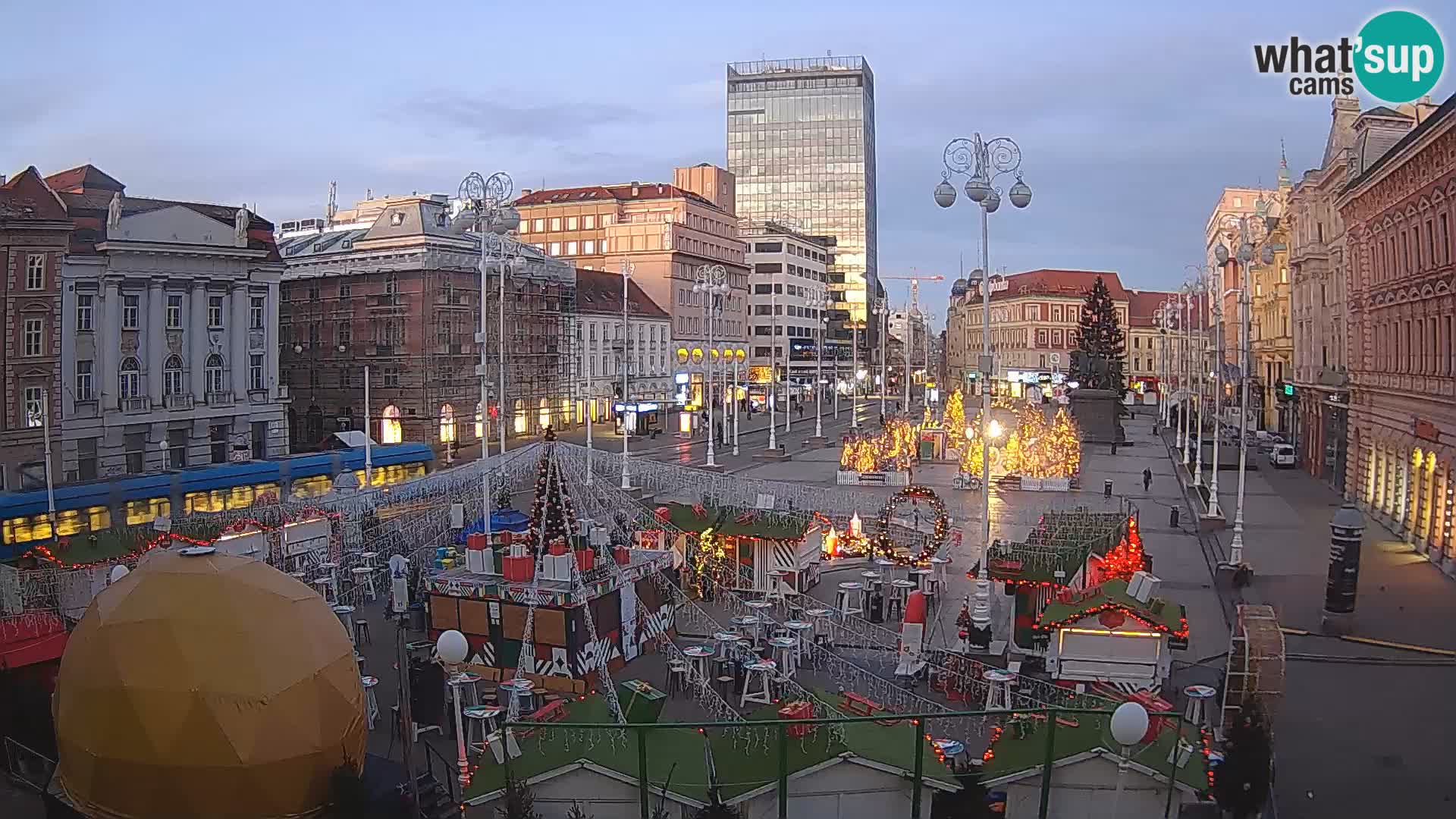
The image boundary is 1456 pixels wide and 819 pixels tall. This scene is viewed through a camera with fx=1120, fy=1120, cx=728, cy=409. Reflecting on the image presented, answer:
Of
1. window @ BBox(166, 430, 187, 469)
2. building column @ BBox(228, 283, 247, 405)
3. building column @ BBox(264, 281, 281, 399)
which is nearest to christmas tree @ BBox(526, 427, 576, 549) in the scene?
window @ BBox(166, 430, 187, 469)

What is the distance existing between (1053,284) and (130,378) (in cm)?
9974

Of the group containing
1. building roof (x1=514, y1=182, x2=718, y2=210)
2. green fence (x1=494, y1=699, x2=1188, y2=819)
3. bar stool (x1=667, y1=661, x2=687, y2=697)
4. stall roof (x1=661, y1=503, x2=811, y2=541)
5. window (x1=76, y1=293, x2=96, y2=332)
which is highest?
building roof (x1=514, y1=182, x2=718, y2=210)

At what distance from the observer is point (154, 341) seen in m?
43.7

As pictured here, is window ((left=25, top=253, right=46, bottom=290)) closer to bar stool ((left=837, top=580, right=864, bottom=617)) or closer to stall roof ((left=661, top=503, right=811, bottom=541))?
stall roof ((left=661, top=503, right=811, bottom=541))

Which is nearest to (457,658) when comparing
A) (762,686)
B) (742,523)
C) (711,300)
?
(762,686)

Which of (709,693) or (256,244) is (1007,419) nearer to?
(256,244)

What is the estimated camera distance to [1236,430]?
2741 inches

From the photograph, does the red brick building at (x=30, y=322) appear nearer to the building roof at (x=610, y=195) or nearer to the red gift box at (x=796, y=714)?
the red gift box at (x=796, y=714)

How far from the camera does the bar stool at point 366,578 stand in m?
23.3

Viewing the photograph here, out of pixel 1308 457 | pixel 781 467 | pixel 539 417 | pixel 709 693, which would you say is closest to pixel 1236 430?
pixel 1308 457

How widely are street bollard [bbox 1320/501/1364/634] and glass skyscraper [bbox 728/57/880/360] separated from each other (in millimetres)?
116243

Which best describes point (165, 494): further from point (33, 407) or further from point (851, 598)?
point (851, 598)

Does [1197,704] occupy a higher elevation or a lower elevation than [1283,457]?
lower

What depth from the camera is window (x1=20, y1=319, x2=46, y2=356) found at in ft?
119
